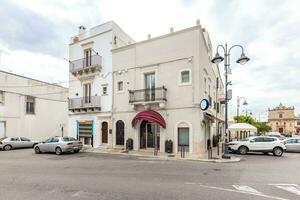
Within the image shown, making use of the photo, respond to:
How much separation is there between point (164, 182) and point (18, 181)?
5442mm

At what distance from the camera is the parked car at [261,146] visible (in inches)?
565

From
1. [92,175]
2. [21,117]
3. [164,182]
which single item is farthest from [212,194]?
[21,117]

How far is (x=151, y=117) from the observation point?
14.6m

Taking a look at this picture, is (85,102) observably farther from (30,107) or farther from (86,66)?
(30,107)

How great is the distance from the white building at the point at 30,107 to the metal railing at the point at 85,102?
7.51 meters

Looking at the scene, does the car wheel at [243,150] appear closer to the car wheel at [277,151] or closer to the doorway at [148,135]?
the car wheel at [277,151]

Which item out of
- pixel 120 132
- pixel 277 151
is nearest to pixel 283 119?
pixel 277 151

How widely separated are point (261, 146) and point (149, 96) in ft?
31.8

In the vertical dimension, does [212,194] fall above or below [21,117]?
below

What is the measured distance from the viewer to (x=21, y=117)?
22.5 m

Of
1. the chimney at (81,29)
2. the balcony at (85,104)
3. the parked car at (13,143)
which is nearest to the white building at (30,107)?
the parked car at (13,143)

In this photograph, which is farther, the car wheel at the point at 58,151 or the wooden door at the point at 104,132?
the wooden door at the point at 104,132

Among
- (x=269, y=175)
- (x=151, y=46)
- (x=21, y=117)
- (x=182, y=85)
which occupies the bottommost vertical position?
(x=269, y=175)

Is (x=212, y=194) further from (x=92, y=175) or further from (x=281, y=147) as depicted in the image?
(x=281, y=147)
